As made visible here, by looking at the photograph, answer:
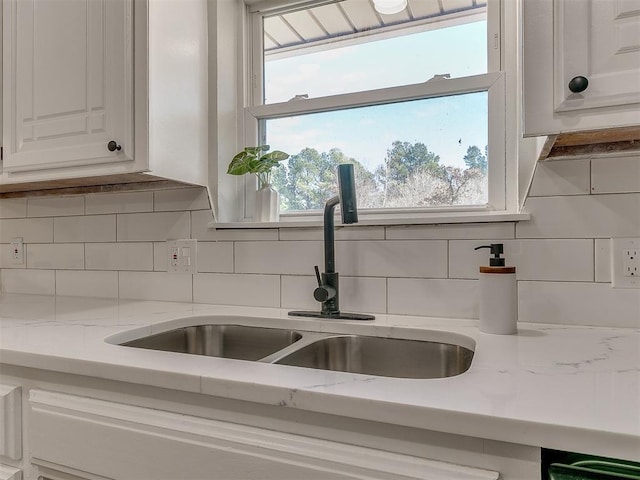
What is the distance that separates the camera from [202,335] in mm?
1212

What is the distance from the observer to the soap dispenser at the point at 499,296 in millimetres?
917

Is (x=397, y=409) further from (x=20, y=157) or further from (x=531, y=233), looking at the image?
(x=20, y=157)

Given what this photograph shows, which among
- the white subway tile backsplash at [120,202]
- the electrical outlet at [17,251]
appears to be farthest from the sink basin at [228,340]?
the electrical outlet at [17,251]

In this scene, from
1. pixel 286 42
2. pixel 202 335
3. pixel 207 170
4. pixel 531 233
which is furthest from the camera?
pixel 286 42

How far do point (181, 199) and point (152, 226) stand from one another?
0.16 m

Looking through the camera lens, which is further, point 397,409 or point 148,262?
point 148,262

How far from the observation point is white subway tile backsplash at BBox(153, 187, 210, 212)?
1415 mm

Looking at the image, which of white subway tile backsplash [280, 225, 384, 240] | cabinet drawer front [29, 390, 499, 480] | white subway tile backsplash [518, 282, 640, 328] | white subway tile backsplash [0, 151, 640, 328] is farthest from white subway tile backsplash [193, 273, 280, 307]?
white subway tile backsplash [518, 282, 640, 328]

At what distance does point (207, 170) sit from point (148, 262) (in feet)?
1.38

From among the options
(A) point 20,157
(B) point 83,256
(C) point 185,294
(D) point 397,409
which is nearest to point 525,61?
(D) point 397,409

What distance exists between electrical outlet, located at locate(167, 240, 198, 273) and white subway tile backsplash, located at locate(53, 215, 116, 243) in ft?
0.94

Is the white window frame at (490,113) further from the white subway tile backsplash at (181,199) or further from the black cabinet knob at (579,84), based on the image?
the black cabinet knob at (579,84)

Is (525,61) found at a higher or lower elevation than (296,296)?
higher

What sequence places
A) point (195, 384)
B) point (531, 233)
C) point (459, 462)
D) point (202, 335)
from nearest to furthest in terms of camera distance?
1. point (459, 462)
2. point (195, 384)
3. point (531, 233)
4. point (202, 335)
